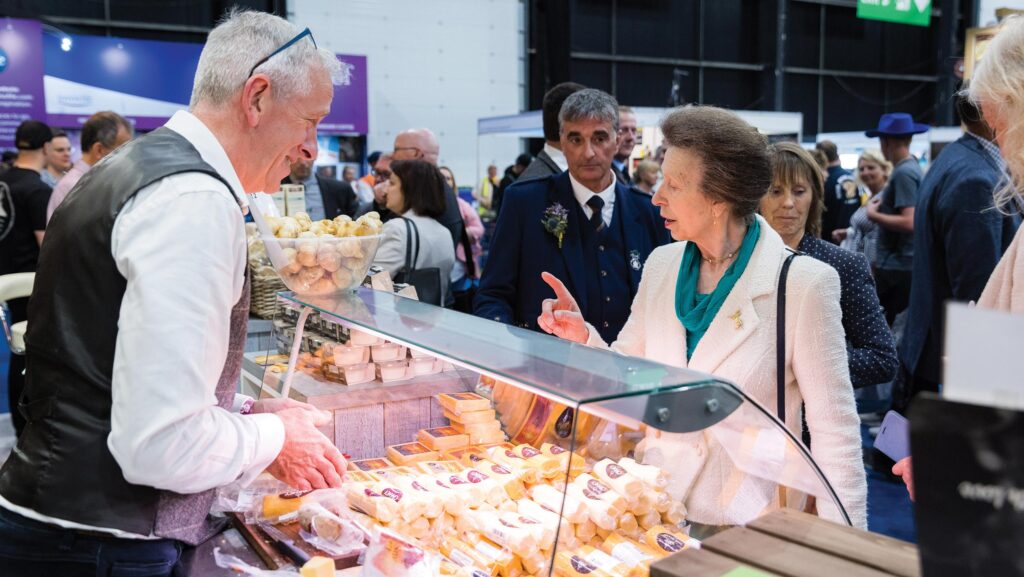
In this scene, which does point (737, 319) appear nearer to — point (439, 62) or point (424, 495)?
point (424, 495)

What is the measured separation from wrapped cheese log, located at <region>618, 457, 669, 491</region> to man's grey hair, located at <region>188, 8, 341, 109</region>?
991mm

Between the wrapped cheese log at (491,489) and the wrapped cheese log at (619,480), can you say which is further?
the wrapped cheese log at (491,489)

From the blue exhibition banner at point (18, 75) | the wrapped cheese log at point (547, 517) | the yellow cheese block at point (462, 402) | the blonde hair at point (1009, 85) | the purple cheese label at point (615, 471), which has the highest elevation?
the blue exhibition banner at point (18, 75)

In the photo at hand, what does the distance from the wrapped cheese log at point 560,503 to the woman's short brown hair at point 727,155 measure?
37.9 inches

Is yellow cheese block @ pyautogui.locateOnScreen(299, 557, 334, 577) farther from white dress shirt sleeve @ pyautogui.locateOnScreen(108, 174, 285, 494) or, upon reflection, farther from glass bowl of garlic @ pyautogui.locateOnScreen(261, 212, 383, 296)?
glass bowl of garlic @ pyautogui.locateOnScreen(261, 212, 383, 296)

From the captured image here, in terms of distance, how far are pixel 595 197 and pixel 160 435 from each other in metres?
2.30

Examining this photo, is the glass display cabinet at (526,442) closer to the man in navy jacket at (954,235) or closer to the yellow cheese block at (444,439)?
the yellow cheese block at (444,439)

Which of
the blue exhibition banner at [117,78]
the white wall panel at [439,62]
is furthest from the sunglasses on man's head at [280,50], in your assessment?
the white wall panel at [439,62]

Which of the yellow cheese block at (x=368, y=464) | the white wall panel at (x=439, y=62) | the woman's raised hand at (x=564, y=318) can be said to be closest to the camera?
the yellow cheese block at (x=368, y=464)

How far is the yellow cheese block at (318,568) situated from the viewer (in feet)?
5.38

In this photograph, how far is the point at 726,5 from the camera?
20.7m

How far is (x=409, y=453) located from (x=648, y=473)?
0.83 metres

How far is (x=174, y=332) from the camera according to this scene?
4.26 feet

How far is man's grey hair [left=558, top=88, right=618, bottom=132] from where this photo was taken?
131 inches
